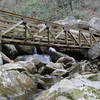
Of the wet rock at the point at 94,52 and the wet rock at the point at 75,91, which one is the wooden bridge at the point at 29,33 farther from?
the wet rock at the point at 75,91

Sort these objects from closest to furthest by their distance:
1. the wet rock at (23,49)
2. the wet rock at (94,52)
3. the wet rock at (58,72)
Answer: the wet rock at (58,72)
the wet rock at (23,49)
the wet rock at (94,52)

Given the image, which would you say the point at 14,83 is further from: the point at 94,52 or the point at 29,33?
the point at 94,52

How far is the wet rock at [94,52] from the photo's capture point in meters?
13.8

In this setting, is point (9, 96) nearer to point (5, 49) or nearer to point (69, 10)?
point (5, 49)

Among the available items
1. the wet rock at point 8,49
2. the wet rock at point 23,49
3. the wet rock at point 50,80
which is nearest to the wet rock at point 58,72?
the wet rock at point 50,80

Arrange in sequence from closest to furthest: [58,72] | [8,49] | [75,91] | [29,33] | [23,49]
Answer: [75,91] → [29,33] → [58,72] → [8,49] → [23,49]

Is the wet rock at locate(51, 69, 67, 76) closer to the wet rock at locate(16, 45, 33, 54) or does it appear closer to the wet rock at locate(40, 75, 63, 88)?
the wet rock at locate(40, 75, 63, 88)

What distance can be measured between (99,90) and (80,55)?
39.1 ft

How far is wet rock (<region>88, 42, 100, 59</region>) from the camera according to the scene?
45.2 ft

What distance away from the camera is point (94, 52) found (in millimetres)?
A: 14172

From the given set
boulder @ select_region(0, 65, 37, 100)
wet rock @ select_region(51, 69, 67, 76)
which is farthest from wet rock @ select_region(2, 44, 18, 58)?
boulder @ select_region(0, 65, 37, 100)

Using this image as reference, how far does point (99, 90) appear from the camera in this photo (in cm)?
363

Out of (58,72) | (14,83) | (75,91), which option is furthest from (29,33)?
(75,91)

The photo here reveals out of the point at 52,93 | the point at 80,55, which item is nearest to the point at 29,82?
the point at 52,93
